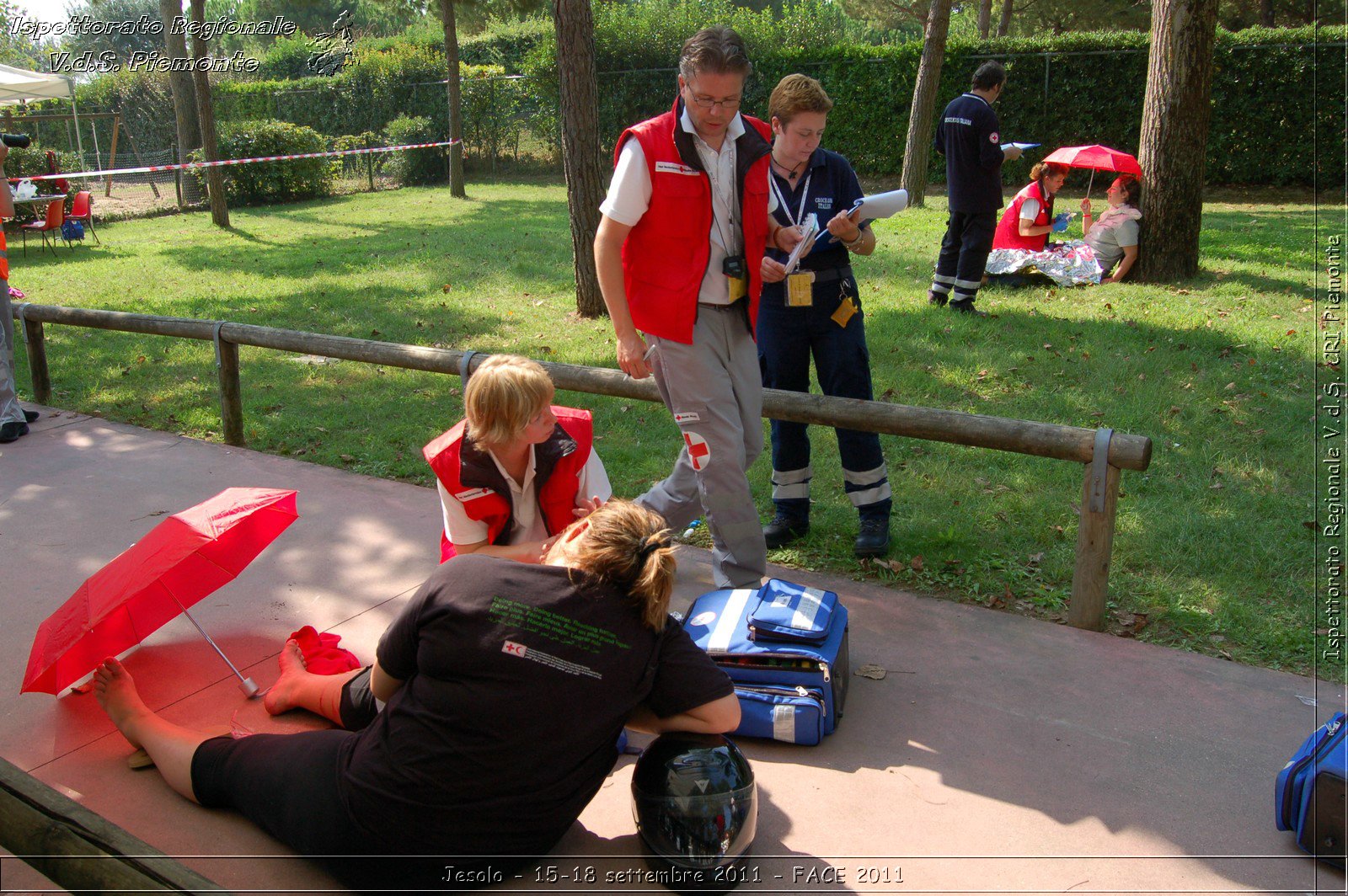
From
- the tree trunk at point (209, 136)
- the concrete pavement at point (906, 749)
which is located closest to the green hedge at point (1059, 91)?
the tree trunk at point (209, 136)

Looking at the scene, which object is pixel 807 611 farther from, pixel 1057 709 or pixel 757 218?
pixel 757 218

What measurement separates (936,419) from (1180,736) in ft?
4.66

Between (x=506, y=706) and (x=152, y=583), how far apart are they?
150 cm

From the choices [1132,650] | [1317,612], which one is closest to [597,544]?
[1132,650]

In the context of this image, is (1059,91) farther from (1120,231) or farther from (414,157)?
(414,157)

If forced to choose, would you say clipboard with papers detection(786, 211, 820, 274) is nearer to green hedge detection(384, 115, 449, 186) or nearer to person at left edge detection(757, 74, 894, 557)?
person at left edge detection(757, 74, 894, 557)

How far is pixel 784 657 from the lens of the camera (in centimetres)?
329

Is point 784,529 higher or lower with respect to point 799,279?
lower

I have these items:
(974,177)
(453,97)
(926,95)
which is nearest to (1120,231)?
(974,177)

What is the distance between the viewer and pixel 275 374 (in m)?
7.95

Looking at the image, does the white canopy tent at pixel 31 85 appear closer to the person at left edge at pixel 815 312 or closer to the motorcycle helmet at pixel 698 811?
the person at left edge at pixel 815 312

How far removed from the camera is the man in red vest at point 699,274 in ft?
12.1

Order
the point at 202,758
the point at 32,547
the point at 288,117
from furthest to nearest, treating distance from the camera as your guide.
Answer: the point at 288,117 < the point at 32,547 < the point at 202,758

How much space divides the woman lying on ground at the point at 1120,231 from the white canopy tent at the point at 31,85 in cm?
1638
